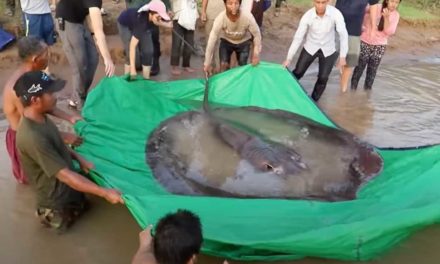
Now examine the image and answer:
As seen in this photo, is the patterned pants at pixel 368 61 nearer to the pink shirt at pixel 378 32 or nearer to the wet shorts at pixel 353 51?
the pink shirt at pixel 378 32

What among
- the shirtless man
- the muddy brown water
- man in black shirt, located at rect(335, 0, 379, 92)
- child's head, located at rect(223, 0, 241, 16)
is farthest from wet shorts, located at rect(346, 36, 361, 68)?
the shirtless man

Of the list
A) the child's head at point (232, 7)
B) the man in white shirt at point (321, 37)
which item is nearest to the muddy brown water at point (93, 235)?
the man in white shirt at point (321, 37)

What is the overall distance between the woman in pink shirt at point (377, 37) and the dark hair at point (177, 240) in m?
5.50

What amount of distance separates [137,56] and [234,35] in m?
1.70

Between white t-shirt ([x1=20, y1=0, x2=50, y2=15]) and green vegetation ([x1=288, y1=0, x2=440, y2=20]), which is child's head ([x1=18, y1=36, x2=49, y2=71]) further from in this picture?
green vegetation ([x1=288, y1=0, x2=440, y2=20])

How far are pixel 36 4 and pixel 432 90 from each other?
630cm

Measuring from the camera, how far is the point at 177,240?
2.38m

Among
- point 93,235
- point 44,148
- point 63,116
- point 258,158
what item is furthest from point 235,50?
point 44,148

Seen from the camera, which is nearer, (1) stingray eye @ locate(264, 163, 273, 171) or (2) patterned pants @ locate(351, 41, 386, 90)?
(1) stingray eye @ locate(264, 163, 273, 171)

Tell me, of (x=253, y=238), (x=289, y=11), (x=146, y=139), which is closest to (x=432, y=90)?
(x=289, y=11)

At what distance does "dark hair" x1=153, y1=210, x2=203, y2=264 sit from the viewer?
2.38m

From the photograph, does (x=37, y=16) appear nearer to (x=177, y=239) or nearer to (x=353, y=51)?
(x=353, y=51)

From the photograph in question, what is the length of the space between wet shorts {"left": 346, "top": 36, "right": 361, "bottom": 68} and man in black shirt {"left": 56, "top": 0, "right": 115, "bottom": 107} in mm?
3408

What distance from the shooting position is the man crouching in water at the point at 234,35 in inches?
236
